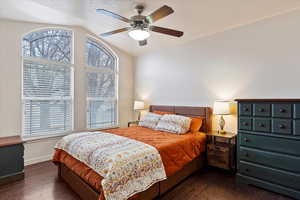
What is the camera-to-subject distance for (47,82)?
365cm

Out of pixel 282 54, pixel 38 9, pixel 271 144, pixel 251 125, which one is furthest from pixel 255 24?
pixel 38 9

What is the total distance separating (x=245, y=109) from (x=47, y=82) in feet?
13.0

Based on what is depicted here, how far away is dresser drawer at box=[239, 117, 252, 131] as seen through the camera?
253 cm

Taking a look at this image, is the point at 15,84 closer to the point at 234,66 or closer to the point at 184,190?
the point at 184,190

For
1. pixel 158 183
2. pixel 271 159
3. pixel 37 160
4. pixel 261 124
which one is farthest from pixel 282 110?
pixel 37 160

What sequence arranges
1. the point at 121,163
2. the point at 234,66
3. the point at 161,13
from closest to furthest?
1. the point at 121,163
2. the point at 161,13
3. the point at 234,66

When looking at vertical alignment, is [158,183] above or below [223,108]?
below

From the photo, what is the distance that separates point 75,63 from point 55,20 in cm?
97

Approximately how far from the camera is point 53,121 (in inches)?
148

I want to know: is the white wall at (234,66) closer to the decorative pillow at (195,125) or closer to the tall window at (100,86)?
the decorative pillow at (195,125)

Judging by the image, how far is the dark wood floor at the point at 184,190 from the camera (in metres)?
2.27

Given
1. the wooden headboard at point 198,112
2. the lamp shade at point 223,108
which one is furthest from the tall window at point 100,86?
the lamp shade at point 223,108

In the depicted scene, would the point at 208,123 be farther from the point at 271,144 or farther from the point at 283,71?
the point at 283,71

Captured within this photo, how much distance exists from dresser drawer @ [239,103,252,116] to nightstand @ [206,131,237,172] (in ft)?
1.80
